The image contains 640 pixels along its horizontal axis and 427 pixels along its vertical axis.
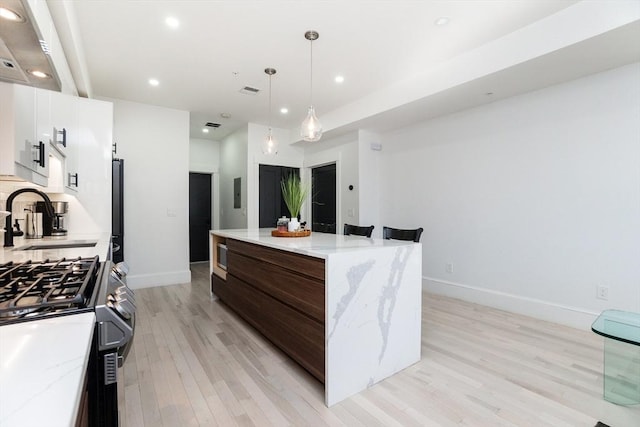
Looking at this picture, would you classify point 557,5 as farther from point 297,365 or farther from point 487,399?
point 297,365

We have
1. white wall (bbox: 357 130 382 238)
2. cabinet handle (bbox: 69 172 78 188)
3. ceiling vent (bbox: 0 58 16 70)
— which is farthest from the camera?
white wall (bbox: 357 130 382 238)

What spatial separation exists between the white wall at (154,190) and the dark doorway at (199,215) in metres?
1.99

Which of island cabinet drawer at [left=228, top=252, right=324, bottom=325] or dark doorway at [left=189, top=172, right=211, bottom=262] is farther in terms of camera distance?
dark doorway at [left=189, top=172, right=211, bottom=262]

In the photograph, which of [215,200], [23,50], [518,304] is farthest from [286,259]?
[215,200]

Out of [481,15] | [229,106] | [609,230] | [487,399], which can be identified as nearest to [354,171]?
[229,106]

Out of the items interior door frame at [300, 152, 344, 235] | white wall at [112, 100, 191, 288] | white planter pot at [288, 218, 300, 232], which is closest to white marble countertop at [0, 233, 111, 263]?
white planter pot at [288, 218, 300, 232]

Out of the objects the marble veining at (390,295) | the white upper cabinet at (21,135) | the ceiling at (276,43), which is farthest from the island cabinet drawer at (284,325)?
the ceiling at (276,43)

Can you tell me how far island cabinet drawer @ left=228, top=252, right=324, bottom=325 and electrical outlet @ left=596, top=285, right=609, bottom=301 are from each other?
111 inches

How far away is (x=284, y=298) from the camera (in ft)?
7.59

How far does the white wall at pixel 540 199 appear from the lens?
281 cm

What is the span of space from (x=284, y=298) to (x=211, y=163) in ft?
17.6

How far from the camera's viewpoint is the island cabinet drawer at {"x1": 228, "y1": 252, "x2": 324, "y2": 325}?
1938 mm

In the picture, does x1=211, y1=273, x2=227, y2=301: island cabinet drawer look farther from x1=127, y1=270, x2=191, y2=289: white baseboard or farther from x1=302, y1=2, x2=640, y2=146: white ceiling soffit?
x1=302, y1=2, x2=640, y2=146: white ceiling soffit

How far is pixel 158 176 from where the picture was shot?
466 centimetres
